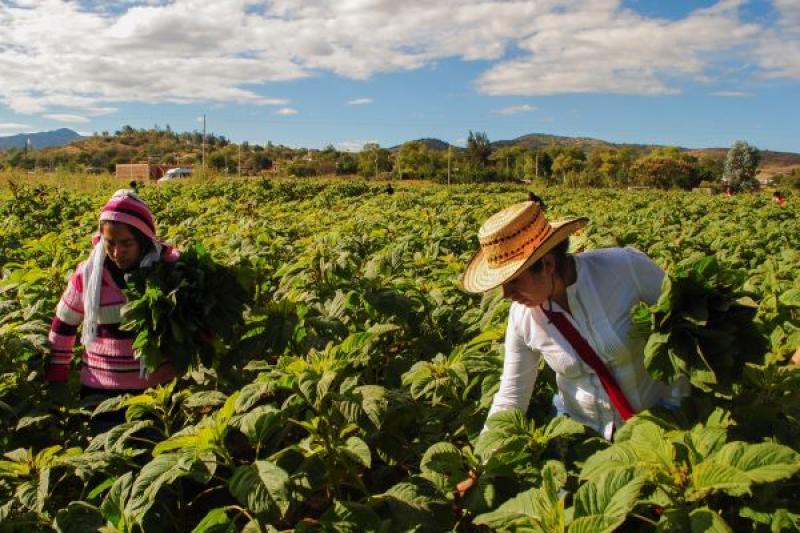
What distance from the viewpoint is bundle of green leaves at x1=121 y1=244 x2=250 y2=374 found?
2.64 metres

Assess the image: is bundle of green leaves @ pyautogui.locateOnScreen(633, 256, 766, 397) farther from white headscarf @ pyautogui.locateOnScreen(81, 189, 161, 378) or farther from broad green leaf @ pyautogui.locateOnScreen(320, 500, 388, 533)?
white headscarf @ pyautogui.locateOnScreen(81, 189, 161, 378)

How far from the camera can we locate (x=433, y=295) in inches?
137

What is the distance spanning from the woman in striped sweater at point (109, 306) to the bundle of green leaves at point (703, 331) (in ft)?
7.01

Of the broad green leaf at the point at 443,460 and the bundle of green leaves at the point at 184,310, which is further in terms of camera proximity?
the bundle of green leaves at the point at 184,310

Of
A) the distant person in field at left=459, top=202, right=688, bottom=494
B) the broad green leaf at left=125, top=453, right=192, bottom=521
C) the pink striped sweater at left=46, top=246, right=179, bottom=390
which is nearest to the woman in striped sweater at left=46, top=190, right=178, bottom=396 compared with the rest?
the pink striped sweater at left=46, top=246, right=179, bottom=390

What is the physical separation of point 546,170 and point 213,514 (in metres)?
65.2

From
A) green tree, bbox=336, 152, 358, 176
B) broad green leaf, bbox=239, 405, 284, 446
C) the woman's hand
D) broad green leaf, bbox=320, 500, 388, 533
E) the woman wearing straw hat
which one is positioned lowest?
broad green leaf, bbox=320, 500, 388, 533

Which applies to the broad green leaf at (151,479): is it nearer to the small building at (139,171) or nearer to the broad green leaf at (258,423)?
the broad green leaf at (258,423)

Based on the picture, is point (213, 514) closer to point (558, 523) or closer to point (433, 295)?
point (558, 523)

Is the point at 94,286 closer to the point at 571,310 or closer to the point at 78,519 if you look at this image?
the point at 78,519

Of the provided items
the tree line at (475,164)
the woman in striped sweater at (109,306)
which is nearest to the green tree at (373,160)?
the tree line at (475,164)

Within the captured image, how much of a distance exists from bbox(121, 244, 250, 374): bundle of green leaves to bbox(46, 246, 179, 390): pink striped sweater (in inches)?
13.3

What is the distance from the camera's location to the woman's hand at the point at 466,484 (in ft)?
6.25

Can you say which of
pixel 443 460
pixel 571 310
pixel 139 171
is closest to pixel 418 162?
pixel 139 171
